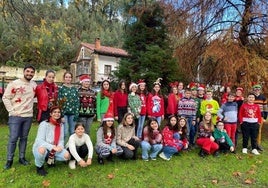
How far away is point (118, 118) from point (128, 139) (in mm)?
1262

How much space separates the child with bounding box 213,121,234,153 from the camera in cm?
683

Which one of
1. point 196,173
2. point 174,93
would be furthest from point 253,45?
point 196,173

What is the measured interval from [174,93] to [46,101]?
11.0ft

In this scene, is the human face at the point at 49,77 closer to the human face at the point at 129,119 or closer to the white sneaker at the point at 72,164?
the white sneaker at the point at 72,164

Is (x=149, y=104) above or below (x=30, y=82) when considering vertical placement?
below

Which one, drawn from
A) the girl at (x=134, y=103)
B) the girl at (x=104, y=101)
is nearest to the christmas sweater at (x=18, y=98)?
Answer: the girl at (x=104, y=101)

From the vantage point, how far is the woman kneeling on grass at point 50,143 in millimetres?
5008

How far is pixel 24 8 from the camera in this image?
616cm

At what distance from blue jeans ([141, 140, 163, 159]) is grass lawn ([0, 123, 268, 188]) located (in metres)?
0.16

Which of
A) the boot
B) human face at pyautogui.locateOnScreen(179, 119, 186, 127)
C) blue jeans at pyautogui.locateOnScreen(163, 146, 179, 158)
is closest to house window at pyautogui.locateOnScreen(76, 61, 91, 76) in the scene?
human face at pyautogui.locateOnScreen(179, 119, 186, 127)

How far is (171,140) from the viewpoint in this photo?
255 inches

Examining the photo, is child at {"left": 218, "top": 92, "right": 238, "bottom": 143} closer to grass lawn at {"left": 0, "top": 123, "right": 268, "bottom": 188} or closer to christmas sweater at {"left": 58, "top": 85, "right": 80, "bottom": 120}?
grass lawn at {"left": 0, "top": 123, "right": 268, "bottom": 188}

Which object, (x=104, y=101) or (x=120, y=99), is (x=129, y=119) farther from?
(x=120, y=99)

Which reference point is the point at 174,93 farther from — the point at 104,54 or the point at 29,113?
the point at 104,54
